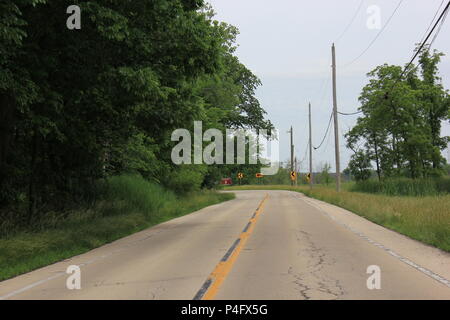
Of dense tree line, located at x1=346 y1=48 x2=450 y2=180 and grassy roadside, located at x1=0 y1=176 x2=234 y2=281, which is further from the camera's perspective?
dense tree line, located at x1=346 y1=48 x2=450 y2=180

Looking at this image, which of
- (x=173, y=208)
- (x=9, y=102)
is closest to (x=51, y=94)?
(x=9, y=102)

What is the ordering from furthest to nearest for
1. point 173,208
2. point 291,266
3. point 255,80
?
point 255,80, point 173,208, point 291,266

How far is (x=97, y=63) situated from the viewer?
12680 mm

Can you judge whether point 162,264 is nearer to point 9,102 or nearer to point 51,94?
point 51,94

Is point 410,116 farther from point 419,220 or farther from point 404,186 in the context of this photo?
point 419,220

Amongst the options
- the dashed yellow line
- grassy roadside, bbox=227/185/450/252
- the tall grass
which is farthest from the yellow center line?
the tall grass

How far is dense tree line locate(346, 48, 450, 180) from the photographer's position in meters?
52.6

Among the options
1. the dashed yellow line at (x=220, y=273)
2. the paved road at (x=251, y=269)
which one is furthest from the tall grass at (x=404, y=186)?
the dashed yellow line at (x=220, y=273)

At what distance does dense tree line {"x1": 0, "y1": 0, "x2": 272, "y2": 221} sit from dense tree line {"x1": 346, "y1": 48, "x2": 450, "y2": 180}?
39589 mm

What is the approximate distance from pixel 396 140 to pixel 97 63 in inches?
2073

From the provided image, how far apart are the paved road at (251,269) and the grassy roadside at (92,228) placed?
0.62 meters

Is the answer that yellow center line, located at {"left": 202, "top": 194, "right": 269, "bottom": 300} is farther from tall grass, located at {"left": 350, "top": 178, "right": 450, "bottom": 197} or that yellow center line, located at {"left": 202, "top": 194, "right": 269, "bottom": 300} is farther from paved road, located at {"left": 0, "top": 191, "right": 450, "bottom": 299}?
tall grass, located at {"left": 350, "top": 178, "right": 450, "bottom": 197}

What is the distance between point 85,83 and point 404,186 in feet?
105

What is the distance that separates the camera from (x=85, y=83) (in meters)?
13.1
